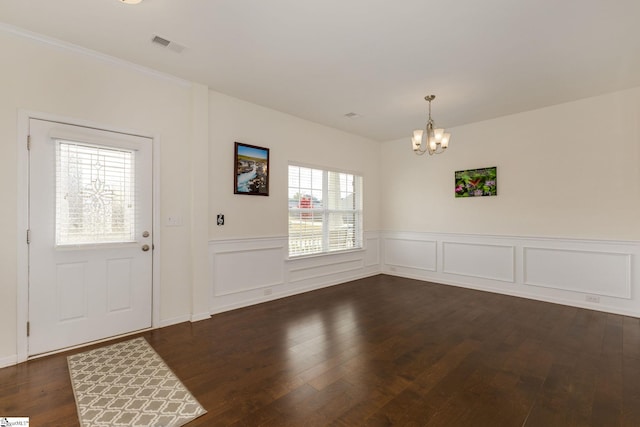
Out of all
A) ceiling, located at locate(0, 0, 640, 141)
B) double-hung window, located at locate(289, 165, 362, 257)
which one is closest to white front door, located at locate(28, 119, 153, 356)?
ceiling, located at locate(0, 0, 640, 141)

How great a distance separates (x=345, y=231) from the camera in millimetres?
5730

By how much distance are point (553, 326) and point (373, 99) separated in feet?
11.5

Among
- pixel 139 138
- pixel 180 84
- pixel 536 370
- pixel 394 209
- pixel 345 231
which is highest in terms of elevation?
pixel 180 84

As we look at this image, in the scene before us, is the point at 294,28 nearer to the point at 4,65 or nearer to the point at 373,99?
the point at 373,99

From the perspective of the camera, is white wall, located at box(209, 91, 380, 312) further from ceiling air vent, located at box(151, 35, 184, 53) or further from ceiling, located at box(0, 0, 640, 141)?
ceiling air vent, located at box(151, 35, 184, 53)

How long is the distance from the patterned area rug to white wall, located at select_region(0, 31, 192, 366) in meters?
0.68

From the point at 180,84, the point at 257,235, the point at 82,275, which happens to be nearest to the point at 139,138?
the point at 180,84

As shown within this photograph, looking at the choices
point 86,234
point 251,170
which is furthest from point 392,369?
point 86,234

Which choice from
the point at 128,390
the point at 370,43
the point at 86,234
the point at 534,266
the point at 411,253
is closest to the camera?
the point at 128,390

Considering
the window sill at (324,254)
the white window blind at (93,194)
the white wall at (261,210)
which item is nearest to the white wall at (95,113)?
the white window blind at (93,194)

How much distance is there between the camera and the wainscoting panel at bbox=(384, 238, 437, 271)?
18.4ft

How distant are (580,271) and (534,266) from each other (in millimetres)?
521

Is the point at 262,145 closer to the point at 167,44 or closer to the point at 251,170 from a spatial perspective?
the point at 251,170

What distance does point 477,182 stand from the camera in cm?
502
